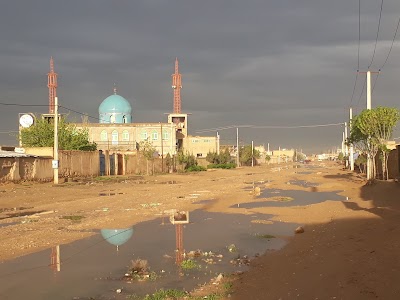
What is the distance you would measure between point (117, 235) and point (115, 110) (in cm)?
7184

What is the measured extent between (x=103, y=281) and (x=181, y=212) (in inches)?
421

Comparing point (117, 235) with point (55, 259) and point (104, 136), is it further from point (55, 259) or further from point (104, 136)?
point (104, 136)

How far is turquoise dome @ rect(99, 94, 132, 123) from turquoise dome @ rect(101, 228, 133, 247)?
6991 centimetres

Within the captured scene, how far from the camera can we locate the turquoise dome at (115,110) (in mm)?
82750

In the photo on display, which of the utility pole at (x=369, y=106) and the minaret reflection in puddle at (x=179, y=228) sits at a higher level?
the utility pole at (x=369, y=106)

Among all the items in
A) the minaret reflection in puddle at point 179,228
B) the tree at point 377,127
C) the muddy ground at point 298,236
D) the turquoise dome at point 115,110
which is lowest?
the minaret reflection in puddle at point 179,228

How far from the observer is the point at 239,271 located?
8852mm

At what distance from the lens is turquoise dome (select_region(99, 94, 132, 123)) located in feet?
271

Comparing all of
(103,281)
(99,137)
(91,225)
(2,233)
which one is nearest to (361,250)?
(103,281)

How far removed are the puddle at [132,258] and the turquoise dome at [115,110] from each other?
68.8 meters

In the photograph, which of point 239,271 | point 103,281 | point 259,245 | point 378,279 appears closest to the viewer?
point 378,279

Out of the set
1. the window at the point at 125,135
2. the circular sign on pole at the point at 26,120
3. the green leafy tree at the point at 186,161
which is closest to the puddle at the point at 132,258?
the circular sign on pole at the point at 26,120

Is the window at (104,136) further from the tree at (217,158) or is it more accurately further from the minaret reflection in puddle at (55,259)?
the minaret reflection in puddle at (55,259)

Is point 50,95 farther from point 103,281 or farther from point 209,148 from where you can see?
point 103,281
